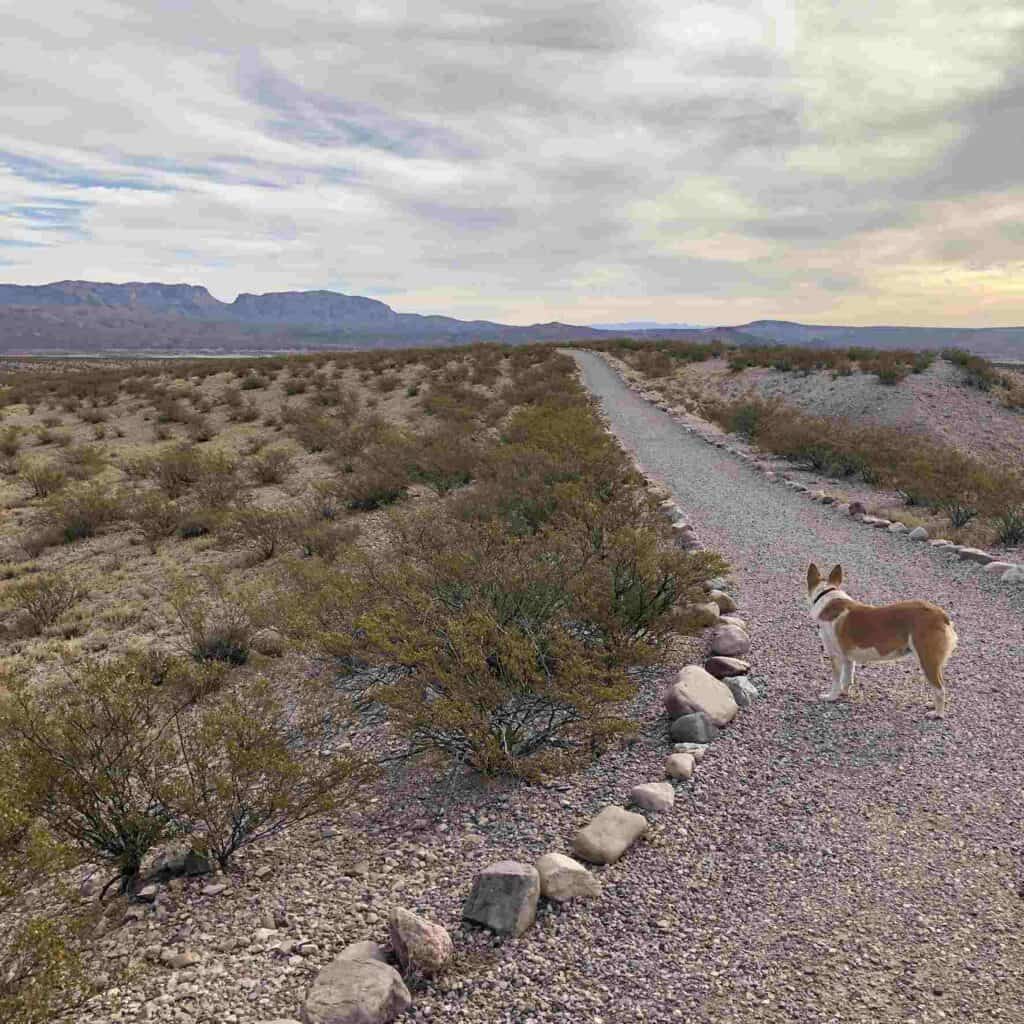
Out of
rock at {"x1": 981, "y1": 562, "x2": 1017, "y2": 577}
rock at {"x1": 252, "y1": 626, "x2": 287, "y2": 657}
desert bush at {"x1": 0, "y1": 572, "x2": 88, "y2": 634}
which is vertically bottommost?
desert bush at {"x1": 0, "y1": 572, "x2": 88, "y2": 634}

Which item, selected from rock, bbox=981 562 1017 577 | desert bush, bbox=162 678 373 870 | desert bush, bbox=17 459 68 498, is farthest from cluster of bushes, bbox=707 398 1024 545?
desert bush, bbox=17 459 68 498

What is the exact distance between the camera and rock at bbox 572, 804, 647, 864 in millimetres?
4004

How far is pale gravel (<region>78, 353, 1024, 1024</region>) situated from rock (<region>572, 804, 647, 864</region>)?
0.08 meters

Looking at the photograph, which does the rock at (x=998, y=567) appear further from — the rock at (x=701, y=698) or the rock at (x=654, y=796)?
the rock at (x=654, y=796)

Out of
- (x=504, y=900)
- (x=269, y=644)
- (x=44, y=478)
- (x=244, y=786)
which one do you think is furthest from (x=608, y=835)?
(x=44, y=478)

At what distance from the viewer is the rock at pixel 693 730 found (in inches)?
206

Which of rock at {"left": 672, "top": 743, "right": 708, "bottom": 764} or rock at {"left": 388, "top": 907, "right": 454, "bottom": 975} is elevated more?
rock at {"left": 388, "top": 907, "right": 454, "bottom": 975}

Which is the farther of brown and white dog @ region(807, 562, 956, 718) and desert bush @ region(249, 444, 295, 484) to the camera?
desert bush @ region(249, 444, 295, 484)

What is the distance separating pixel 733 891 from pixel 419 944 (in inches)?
68.7

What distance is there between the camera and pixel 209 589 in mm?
9555

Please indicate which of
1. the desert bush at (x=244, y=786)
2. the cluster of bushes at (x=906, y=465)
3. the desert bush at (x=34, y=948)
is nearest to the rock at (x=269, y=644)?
the desert bush at (x=244, y=786)

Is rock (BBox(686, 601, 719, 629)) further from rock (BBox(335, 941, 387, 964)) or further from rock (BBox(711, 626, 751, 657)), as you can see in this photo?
rock (BBox(335, 941, 387, 964))

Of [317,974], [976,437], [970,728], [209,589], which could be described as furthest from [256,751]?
[976,437]

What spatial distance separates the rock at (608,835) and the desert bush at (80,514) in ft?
40.4
